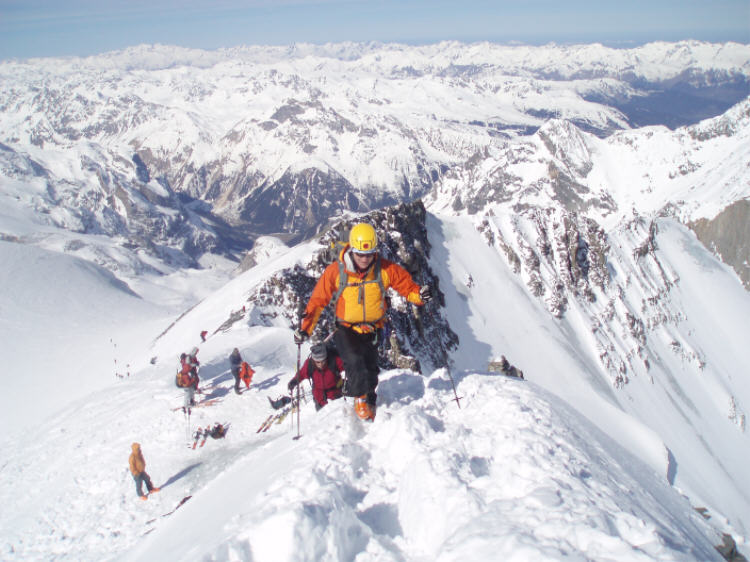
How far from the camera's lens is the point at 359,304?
9.45m

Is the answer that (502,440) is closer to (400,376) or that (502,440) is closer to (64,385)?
(400,376)

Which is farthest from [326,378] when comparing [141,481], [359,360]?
[141,481]

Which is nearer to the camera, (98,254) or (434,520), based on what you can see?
(434,520)

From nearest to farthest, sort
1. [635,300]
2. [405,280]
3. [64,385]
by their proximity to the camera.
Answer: [405,280] → [64,385] → [635,300]

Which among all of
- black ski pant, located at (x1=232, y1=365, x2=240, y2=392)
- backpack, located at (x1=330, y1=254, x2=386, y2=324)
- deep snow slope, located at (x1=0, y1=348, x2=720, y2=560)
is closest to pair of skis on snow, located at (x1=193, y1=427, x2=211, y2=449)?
deep snow slope, located at (x1=0, y1=348, x2=720, y2=560)

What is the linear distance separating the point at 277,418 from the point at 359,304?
25.0ft

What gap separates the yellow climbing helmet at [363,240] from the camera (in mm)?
8898

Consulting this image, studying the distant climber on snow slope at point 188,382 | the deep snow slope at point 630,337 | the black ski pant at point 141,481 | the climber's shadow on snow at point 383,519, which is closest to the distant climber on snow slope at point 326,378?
the black ski pant at point 141,481

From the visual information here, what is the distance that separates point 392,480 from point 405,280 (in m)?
4.24

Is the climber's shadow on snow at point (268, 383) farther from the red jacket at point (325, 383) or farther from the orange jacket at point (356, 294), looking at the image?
the orange jacket at point (356, 294)

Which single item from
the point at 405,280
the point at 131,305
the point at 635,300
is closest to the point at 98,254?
the point at 131,305

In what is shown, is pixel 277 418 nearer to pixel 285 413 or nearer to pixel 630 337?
pixel 285 413

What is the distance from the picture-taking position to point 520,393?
10.3 m

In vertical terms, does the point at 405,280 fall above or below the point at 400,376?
above
